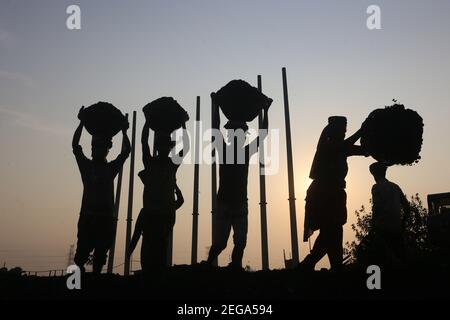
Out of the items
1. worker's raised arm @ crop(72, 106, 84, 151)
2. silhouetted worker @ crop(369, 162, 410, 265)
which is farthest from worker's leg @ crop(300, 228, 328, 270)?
worker's raised arm @ crop(72, 106, 84, 151)

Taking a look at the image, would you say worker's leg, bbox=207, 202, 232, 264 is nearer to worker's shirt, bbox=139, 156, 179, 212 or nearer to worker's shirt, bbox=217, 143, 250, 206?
worker's shirt, bbox=217, 143, 250, 206

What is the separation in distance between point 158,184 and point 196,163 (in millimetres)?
15461

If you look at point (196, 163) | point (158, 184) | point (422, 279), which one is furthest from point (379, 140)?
point (196, 163)

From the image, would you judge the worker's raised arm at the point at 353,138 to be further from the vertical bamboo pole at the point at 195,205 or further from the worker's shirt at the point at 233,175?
the vertical bamboo pole at the point at 195,205

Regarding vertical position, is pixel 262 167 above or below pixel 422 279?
above

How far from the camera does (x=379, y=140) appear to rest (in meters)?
6.13

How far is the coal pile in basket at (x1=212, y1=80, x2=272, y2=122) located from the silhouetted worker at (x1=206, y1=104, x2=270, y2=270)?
0.21 m

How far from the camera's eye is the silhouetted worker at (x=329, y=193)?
591 centimetres

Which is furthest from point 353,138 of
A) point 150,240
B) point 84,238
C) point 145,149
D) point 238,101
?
point 84,238

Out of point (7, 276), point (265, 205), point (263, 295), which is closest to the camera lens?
point (263, 295)

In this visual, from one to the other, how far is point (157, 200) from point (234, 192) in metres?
1.20

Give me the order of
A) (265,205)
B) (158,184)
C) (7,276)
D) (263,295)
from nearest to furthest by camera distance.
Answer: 1. (263,295)
2. (158,184)
3. (7,276)
4. (265,205)

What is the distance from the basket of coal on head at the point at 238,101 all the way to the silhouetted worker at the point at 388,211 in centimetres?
225
